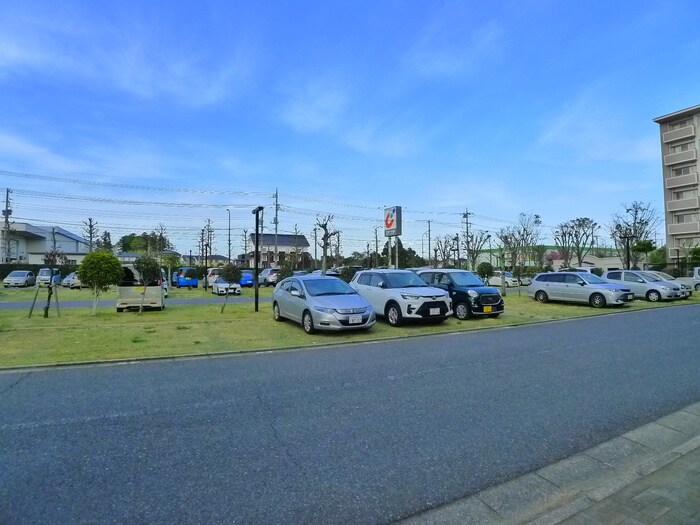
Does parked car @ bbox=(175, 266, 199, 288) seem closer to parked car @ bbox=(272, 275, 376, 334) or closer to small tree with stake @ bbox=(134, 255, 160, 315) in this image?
small tree with stake @ bbox=(134, 255, 160, 315)

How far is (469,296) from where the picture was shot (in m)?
13.9

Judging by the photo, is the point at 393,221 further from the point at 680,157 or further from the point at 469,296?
the point at 680,157

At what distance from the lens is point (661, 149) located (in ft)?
182

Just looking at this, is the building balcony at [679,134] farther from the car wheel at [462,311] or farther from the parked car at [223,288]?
the parked car at [223,288]

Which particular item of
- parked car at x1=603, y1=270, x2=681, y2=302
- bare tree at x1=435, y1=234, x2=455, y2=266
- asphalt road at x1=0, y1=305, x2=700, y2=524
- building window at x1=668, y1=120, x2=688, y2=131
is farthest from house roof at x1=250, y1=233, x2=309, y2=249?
asphalt road at x1=0, y1=305, x2=700, y2=524

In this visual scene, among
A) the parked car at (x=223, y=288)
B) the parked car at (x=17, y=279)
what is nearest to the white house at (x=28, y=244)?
the parked car at (x=17, y=279)

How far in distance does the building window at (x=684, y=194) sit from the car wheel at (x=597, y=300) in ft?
152

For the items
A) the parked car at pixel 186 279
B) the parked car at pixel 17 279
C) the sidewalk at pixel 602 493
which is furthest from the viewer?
the parked car at pixel 17 279

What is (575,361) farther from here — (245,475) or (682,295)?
(682,295)

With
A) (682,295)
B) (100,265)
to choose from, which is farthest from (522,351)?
(682,295)

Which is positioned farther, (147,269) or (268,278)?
(268,278)

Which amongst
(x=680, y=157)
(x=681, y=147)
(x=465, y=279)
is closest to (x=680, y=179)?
(x=680, y=157)

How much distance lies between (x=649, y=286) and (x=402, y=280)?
613 inches

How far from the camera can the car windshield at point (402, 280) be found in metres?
Result: 13.2
